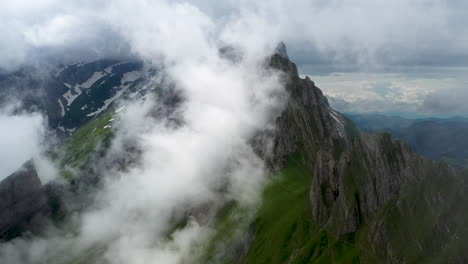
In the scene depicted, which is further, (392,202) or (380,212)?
(380,212)

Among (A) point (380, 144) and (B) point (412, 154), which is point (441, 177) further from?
(A) point (380, 144)

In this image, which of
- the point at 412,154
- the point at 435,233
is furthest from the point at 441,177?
the point at 435,233

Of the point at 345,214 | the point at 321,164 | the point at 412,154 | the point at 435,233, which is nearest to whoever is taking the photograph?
the point at 435,233

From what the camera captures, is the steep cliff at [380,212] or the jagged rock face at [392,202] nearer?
the jagged rock face at [392,202]

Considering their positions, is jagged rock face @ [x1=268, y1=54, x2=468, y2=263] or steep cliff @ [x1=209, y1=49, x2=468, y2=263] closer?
jagged rock face @ [x1=268, y1=54, x2=468, y2=263]

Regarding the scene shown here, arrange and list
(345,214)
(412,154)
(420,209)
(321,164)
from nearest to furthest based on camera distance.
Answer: (420,209) < (412,154) < (345,214) < (321,164)

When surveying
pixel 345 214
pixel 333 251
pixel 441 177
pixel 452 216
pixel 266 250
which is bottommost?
pixel 266 250

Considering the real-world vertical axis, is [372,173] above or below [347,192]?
above

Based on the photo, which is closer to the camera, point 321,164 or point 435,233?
point 435,233

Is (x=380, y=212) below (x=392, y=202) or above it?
below
